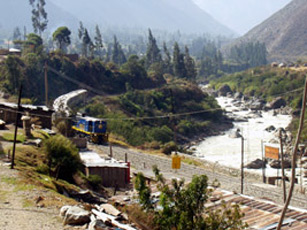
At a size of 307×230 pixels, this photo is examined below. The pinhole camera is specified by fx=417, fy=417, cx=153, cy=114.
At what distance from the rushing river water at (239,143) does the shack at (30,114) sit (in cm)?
1695

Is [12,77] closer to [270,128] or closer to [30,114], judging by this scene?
[30,114]

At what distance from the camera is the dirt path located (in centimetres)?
1342

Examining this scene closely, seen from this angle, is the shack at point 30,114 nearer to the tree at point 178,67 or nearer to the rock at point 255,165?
the rock at point 255,165

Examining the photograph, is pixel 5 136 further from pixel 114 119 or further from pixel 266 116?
pixel 266 116

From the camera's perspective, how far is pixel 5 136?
84.6 ft

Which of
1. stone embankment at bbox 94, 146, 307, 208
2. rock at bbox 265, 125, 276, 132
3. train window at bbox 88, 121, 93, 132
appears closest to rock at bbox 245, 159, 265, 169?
stone embankment at bbox 94, 146, 307, 208

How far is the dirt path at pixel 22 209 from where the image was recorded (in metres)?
13.4

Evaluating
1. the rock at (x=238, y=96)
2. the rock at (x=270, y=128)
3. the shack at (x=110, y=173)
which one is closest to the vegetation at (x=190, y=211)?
the shack at (x=110, y=173)

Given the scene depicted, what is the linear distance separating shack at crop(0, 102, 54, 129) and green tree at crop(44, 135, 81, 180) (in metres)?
10.9

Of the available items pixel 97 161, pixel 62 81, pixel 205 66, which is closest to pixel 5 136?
pixel 97 161

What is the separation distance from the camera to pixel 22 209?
14703 mm

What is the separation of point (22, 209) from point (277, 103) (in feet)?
220

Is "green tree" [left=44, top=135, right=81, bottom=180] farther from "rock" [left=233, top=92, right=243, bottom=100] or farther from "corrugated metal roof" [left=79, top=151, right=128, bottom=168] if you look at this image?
"rock" [left=233, top=92, right=243, bottom=100]

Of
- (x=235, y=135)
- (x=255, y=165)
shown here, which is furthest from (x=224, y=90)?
(x=255, y=165)
